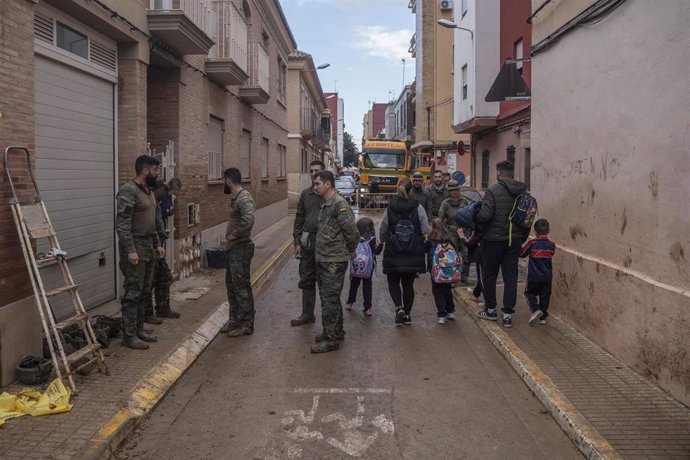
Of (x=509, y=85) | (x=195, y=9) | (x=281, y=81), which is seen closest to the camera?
(x=195, y=9)

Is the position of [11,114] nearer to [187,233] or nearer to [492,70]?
[187,233]

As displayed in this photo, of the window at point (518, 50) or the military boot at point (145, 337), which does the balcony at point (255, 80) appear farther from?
the military boot at point (145, 337)

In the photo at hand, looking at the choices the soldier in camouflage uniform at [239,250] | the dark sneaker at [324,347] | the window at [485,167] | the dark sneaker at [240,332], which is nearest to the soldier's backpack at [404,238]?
the dark sneaker at [324,347]

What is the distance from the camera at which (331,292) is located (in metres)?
6.62

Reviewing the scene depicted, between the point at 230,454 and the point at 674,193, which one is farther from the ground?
the point at 674,193

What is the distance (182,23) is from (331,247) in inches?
175

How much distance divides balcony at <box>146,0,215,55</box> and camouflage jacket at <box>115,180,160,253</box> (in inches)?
130

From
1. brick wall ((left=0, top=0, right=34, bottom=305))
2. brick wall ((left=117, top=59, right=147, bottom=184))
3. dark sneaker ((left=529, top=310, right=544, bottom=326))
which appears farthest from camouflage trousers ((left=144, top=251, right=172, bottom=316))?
dark sneaker ((left=529, top=310, right=544, bottom=326))

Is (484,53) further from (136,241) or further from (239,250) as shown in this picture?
(136,241)

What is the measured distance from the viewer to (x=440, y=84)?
3597 centimetres

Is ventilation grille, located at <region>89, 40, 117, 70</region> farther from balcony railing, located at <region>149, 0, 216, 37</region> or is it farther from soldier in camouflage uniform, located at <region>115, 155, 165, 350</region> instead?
soldier in camouflage uniform, located at <region>115, 155, 165, 350</region>

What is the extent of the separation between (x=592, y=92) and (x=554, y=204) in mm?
1685

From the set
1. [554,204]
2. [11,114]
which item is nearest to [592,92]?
[554,204]

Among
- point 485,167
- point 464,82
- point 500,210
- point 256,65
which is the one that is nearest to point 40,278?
point 500,210
